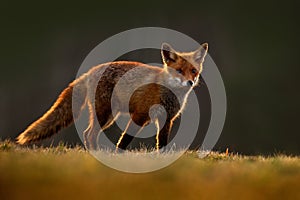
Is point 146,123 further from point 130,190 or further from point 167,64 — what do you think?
point 130,190

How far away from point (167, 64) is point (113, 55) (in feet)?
11.7

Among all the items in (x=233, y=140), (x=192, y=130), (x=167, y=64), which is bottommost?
(x=233, y=140)

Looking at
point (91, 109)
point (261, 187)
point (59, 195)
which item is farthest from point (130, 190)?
point (91, 109)

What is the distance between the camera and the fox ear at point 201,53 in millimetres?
10883

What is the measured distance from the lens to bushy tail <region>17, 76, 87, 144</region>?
963 centimetres

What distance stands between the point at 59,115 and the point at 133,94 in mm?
1742

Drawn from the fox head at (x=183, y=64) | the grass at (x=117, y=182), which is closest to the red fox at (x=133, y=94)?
the fox head at (x=183, y=64)

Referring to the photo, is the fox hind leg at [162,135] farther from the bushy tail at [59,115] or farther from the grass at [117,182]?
the grass at [117,182]

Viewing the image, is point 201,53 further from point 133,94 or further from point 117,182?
point 117,182

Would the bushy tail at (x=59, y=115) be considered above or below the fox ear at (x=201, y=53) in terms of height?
below

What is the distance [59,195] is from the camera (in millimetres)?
4055

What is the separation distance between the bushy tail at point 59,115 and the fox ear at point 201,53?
2.66 m

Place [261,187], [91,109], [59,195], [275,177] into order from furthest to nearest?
[91,109]
[275,177]
[261,187]
[59,195]

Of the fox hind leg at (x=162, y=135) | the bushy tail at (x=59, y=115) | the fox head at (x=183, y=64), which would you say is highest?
the fox head at (x=183, y=64)
